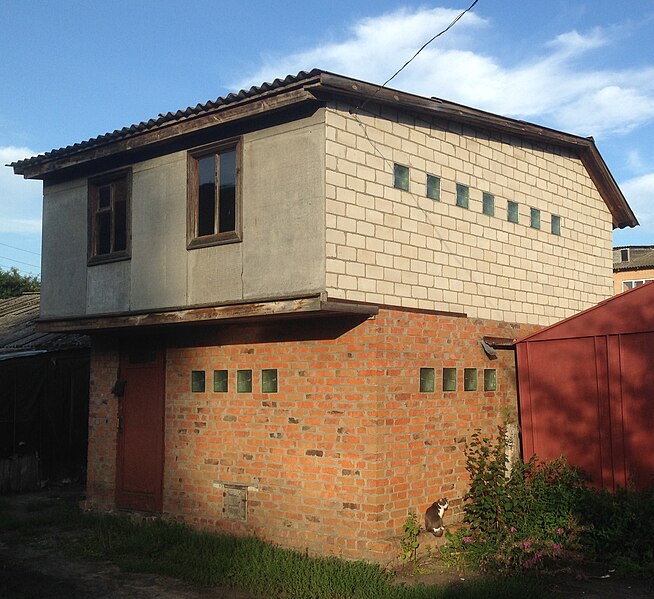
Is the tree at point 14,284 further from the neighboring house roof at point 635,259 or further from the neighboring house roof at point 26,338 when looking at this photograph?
the neighboring house roof at point 635,259

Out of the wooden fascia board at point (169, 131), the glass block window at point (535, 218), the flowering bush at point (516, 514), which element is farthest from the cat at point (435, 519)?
the wooden fascia board at point (169, 131)

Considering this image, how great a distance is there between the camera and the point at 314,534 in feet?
31.4

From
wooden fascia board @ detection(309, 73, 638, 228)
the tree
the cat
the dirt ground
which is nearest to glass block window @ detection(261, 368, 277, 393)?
the cat

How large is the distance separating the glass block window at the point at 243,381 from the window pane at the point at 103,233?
327cm

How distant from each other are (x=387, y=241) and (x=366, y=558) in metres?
4.04

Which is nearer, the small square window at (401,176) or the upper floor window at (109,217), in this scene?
the small square window at (401,176)

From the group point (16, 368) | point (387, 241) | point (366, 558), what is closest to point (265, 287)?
point (387, 241)

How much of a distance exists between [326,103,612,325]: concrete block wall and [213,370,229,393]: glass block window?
294cm

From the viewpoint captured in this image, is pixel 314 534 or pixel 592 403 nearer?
pixel 314 534

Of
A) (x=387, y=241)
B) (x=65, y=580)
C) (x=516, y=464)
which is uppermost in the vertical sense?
(x=387, y=241)

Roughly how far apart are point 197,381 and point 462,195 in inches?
→ 197

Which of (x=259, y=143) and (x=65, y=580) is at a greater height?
(x=259, y=143)

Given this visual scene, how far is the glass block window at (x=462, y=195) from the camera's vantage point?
A: 11.2 meters

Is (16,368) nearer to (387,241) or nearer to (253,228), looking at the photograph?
(253,228)
